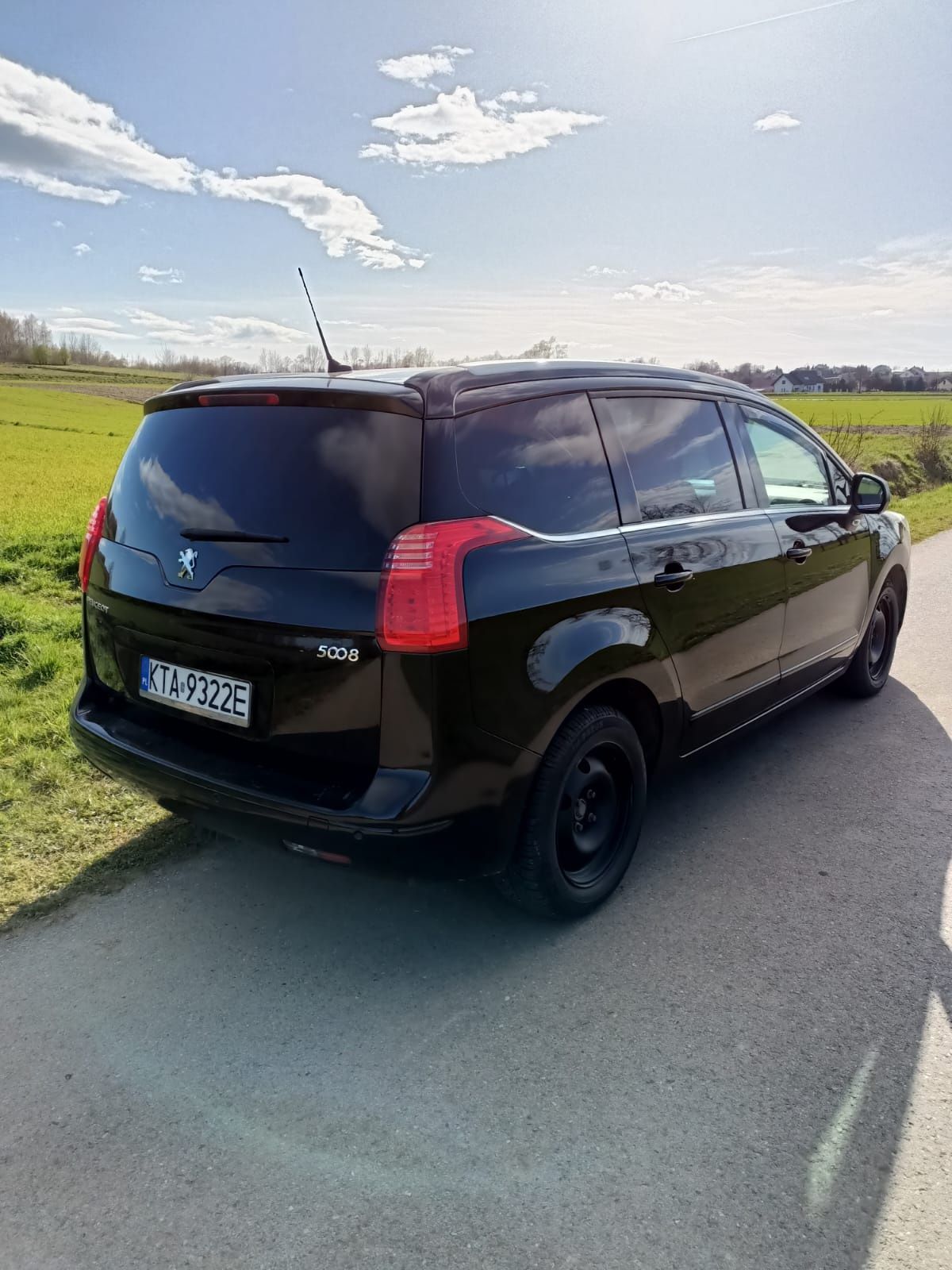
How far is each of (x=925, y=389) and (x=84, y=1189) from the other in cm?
9524

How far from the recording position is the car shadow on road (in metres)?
2.01

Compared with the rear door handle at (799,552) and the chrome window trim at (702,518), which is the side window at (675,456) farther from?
the rear door handle at (799,552)

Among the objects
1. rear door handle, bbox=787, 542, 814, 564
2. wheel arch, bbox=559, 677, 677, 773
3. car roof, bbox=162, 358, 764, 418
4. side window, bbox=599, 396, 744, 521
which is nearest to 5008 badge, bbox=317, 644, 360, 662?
car roof, bbox=162, 358, 764, 418

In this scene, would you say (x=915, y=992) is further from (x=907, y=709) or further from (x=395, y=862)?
(x=907, y=709)

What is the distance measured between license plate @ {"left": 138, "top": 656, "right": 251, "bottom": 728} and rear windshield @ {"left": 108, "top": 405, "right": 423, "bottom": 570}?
14.2 inches

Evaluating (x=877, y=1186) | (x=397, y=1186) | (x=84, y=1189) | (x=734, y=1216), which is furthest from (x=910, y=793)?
(x=84, y=1189)

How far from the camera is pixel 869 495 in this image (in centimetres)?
488

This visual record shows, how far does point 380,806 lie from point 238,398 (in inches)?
51.5

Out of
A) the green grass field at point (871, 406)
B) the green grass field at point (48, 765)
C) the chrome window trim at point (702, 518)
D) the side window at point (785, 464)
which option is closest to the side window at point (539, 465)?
the chrome window trim at point (702, 518)

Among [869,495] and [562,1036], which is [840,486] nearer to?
[869,495]

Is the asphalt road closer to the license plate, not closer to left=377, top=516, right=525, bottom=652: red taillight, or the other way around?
the license plate

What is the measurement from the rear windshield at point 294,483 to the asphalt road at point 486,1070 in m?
1.29

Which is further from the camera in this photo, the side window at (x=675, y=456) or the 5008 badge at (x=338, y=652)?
the side window at (x=675, y=456)

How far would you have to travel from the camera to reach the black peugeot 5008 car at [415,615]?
245 cm
